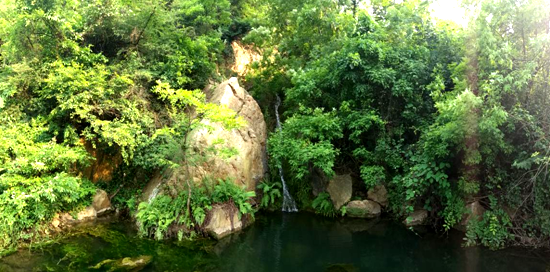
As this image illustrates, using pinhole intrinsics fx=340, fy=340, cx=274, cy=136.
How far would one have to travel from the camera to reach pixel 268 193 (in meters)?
13.6

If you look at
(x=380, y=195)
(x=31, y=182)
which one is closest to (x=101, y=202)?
(x=31, y=182)

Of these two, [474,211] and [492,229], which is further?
[474,211]

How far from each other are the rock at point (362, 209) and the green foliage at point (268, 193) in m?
2.80

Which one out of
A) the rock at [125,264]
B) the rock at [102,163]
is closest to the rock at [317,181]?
the rock at [125,264]

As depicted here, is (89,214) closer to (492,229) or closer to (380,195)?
(380,195)

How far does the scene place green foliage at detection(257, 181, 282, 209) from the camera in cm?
1335

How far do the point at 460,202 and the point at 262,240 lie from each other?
6.28 metres

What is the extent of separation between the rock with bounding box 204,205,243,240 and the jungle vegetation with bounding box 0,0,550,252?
44 centimetres

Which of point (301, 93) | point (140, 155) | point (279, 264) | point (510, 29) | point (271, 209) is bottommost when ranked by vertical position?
point (279, 264)

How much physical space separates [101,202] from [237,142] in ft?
17.4

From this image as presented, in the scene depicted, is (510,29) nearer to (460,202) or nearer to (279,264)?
(460,202)

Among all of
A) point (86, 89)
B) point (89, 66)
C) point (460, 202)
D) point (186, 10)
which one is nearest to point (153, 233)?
point (86, 89)

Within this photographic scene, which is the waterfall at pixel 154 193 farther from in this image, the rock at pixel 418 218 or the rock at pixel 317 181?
the rock at pixel 418 218

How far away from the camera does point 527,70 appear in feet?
29.1
